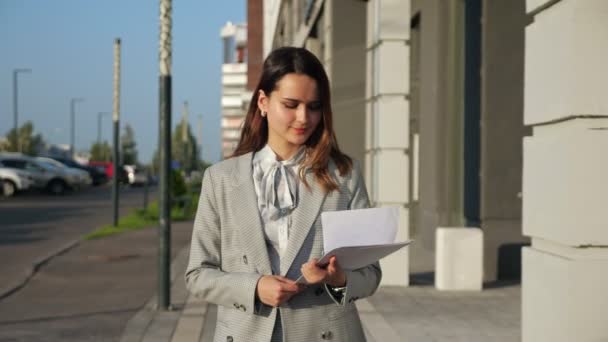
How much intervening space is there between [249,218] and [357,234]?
0.35 m

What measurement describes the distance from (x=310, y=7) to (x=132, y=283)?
7.51 m

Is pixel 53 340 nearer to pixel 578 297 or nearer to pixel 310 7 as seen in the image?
pixel 578 297

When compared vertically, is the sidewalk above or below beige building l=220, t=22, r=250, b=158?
below

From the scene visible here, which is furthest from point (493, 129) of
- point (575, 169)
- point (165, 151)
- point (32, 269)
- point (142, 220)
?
point (142, 220)

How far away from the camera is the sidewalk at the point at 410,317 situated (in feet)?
25.3

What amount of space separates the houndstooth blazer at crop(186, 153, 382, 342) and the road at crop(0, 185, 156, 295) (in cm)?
834

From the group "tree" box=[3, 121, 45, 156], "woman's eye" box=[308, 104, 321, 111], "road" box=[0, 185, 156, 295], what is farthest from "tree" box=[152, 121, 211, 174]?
"tree" box=[3, 121, 45, 156]

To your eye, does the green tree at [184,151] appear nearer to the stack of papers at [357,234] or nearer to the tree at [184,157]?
the tree at [184,157]

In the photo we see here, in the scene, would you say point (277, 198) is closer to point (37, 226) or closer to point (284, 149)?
point (284, 149)

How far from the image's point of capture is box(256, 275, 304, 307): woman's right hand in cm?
249

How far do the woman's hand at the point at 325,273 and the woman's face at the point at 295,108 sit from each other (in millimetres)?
402

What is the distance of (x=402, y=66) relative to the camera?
10953 mm

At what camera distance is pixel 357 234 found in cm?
254

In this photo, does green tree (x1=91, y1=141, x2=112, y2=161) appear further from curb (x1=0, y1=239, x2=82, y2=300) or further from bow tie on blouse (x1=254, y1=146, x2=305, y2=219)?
bow tie on blouse (x1=254, y1=146, x2=305, y2=219)
